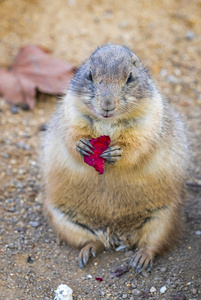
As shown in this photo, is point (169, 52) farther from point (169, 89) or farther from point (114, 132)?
point (114, 132)

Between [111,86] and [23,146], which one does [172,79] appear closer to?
[23,146]

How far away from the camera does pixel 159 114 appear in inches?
193

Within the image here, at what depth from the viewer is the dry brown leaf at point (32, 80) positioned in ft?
23.9

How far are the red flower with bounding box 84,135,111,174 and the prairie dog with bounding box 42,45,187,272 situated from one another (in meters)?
0.05

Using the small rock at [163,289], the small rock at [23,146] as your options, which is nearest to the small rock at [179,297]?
the small rock at [163,289]

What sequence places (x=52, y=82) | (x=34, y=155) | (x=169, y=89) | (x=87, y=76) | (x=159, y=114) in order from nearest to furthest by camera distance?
(x=87, y=76) < (x=159, y=114) < (x=34, y=155) < (x=52, y=82) < (x=169, y=89)

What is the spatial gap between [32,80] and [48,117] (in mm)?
565

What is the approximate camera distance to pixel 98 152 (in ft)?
15.0

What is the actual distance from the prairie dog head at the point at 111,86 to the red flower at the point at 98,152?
23 cm

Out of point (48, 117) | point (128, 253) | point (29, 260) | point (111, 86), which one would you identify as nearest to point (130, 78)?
point (111, 86)

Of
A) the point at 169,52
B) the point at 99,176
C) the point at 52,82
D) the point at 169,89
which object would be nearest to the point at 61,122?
the point at 99,176

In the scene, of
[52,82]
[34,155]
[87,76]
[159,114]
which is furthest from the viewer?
[52,82]

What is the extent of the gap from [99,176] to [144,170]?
1.43 feet

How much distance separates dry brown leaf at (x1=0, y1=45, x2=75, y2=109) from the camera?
7.27 m
